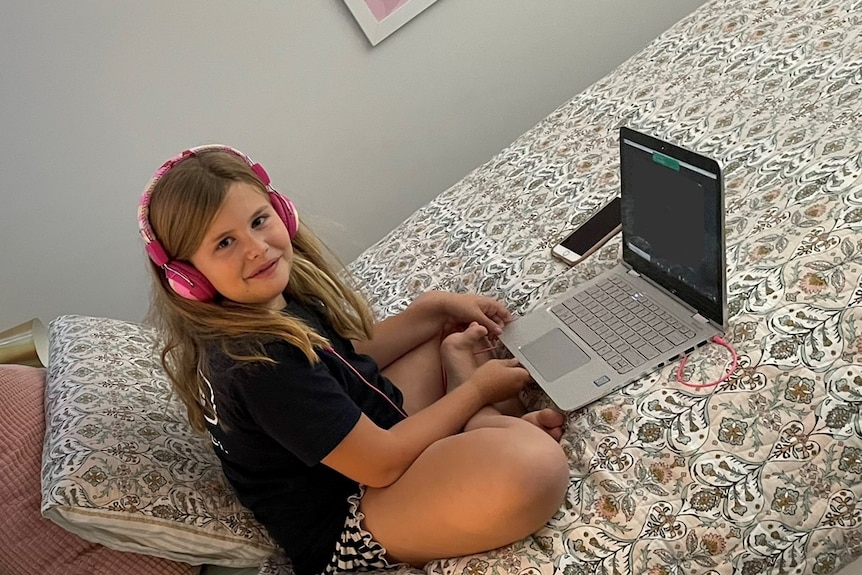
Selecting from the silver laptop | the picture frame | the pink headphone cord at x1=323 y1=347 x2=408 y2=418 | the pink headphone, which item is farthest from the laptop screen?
the picture frame

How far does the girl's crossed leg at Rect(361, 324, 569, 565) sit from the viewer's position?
1063 millimetres

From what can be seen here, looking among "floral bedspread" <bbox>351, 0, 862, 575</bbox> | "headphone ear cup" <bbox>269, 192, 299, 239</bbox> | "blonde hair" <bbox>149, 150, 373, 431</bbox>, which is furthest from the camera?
"headphone ear cup" <bbox>269, 192, 299, 239</bbox>

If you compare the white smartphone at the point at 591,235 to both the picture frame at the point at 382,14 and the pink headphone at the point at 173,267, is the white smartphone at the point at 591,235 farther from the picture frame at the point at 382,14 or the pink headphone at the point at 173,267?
the picture frame at the point at 382,14

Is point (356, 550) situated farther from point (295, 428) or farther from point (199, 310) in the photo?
point (199, 310)

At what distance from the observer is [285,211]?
1.36m

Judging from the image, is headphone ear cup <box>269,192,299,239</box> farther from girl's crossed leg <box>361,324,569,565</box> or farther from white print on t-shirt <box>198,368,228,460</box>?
girl's crossed leg <box>361,324,569,565</box>

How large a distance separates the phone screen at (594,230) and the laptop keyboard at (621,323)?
141 millimetres

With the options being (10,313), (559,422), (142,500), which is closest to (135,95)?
(10,313)

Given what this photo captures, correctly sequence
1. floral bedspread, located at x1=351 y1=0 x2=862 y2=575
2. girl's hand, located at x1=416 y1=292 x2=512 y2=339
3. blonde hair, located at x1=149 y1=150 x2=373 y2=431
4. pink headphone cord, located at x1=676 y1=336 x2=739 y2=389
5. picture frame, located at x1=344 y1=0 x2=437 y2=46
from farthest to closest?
picture frame, located at x1=344 y1=0 x2=437 y2=46
girl's hand, located at x1=416 y1=292 x2=512 y2=339
blonde hair, located at x1=149 y1=150 x2=373 y2=431
pink headphone cord, located at x1=676 y1=336 x2=739 y2=389
floral bedspread, located at x1=351 y1=0 x2=862 y2=575

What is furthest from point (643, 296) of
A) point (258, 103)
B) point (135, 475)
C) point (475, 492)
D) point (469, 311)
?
point (258, 103)

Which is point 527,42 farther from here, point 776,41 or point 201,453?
point 201,453

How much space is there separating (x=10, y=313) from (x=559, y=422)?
164cm

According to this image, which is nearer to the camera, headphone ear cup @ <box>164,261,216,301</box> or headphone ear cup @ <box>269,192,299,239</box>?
headphone ear cup @ <box>164,261,216,301</box>

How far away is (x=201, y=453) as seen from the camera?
1461mm
